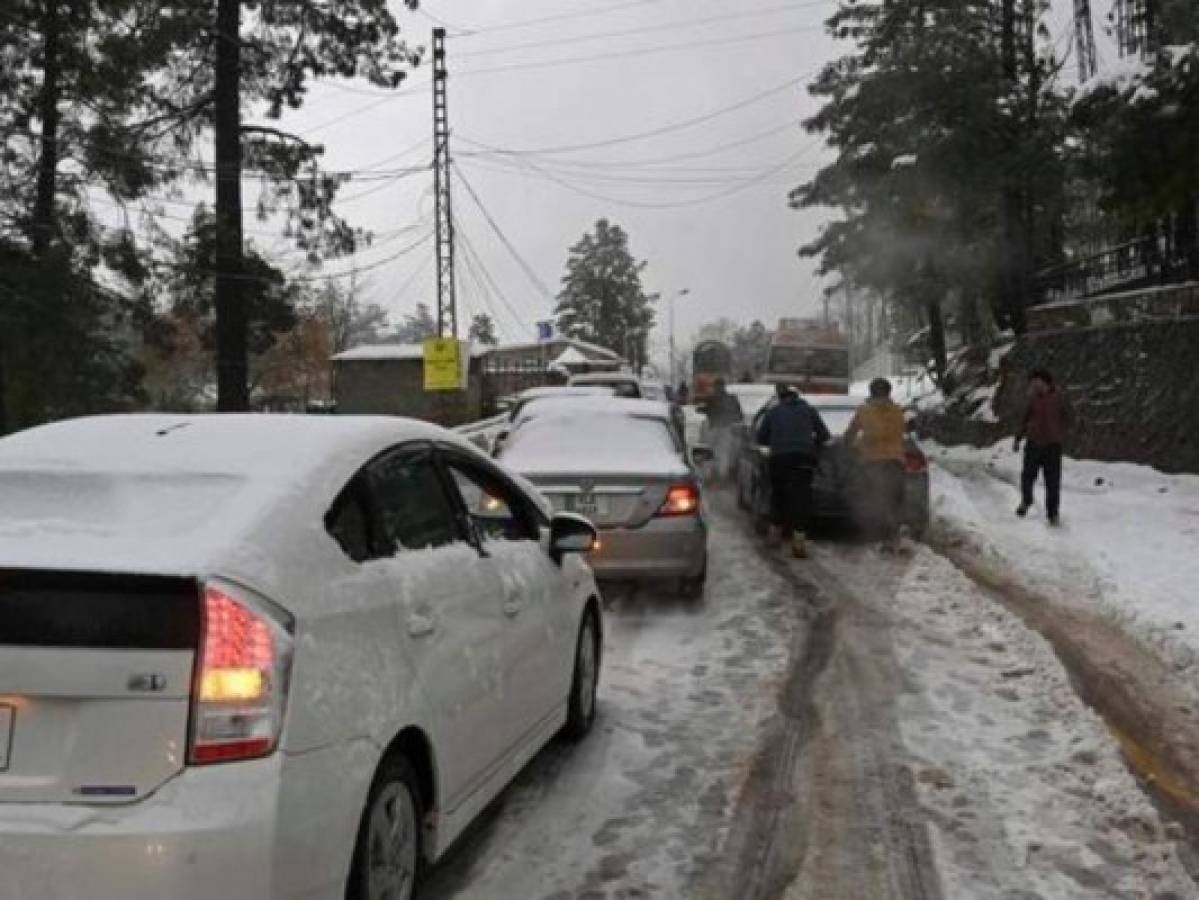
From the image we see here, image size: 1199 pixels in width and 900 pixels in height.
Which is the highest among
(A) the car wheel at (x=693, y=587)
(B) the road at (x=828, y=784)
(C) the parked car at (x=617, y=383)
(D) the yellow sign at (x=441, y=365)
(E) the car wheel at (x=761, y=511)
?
(D) the yellow sign at (x=441, y=365)

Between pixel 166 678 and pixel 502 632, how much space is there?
6.27ft

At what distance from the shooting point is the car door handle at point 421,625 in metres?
3.83

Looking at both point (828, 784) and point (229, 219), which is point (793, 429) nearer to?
point (828, 784)

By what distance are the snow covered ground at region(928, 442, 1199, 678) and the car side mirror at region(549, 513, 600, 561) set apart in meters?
3.88

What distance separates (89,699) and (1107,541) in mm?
10821

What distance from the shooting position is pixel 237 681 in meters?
3.00

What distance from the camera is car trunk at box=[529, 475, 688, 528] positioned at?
9039 mm

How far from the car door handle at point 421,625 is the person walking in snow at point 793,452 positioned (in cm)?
832

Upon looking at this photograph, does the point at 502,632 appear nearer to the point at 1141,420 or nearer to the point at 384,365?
the point at 1141,420

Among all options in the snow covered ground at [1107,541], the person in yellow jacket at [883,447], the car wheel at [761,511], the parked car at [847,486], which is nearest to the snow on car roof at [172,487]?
the snow covered ground at [1107,541]

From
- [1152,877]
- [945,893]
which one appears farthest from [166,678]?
[1152,877]

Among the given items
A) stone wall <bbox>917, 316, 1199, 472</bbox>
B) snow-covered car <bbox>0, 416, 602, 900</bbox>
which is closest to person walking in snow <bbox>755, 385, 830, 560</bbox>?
stone wall <bbox>917, 316, 1199, 472</bbox>

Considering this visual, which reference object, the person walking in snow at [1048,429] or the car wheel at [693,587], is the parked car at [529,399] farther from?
the person walking in snow at [1048,429]

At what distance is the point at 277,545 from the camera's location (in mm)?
3316
